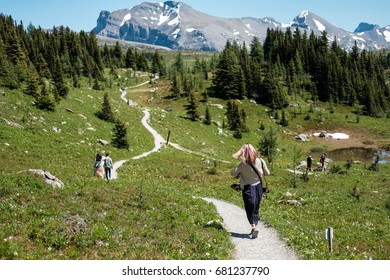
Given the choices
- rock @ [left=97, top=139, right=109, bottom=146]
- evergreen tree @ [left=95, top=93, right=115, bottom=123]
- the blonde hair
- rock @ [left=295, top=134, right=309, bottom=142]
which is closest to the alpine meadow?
evergreen tree @ [left=95, top=93, right=115, bottom=123]

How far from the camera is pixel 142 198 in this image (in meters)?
18.9

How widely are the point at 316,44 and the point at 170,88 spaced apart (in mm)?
75993

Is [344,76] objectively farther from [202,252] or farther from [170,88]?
[202,252]

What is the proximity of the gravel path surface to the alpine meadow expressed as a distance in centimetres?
41

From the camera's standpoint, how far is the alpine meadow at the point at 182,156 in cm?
1277

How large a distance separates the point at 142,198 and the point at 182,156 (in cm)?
3255

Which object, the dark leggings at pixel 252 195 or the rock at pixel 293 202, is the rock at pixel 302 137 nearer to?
the rock at pixel 293 202

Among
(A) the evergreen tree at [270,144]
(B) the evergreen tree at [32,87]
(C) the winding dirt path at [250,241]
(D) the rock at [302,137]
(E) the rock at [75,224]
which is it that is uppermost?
(B) the evergreen tree at [32,87]

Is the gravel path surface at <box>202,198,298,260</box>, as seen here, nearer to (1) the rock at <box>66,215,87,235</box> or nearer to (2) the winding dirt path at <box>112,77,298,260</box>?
(2) the winding dirt path at <box>112,77,298,260</box>

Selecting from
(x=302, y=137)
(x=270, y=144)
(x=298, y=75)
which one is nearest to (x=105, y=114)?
(x=270, y=144)

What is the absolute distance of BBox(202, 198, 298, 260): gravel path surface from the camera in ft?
40.0

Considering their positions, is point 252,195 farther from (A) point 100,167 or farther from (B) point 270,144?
(B) point 270,144

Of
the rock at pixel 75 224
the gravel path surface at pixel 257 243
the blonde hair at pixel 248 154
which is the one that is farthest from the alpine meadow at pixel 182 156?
the blonde hair at pixel 248 154

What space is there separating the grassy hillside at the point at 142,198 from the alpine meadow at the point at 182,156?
0.09 meters
